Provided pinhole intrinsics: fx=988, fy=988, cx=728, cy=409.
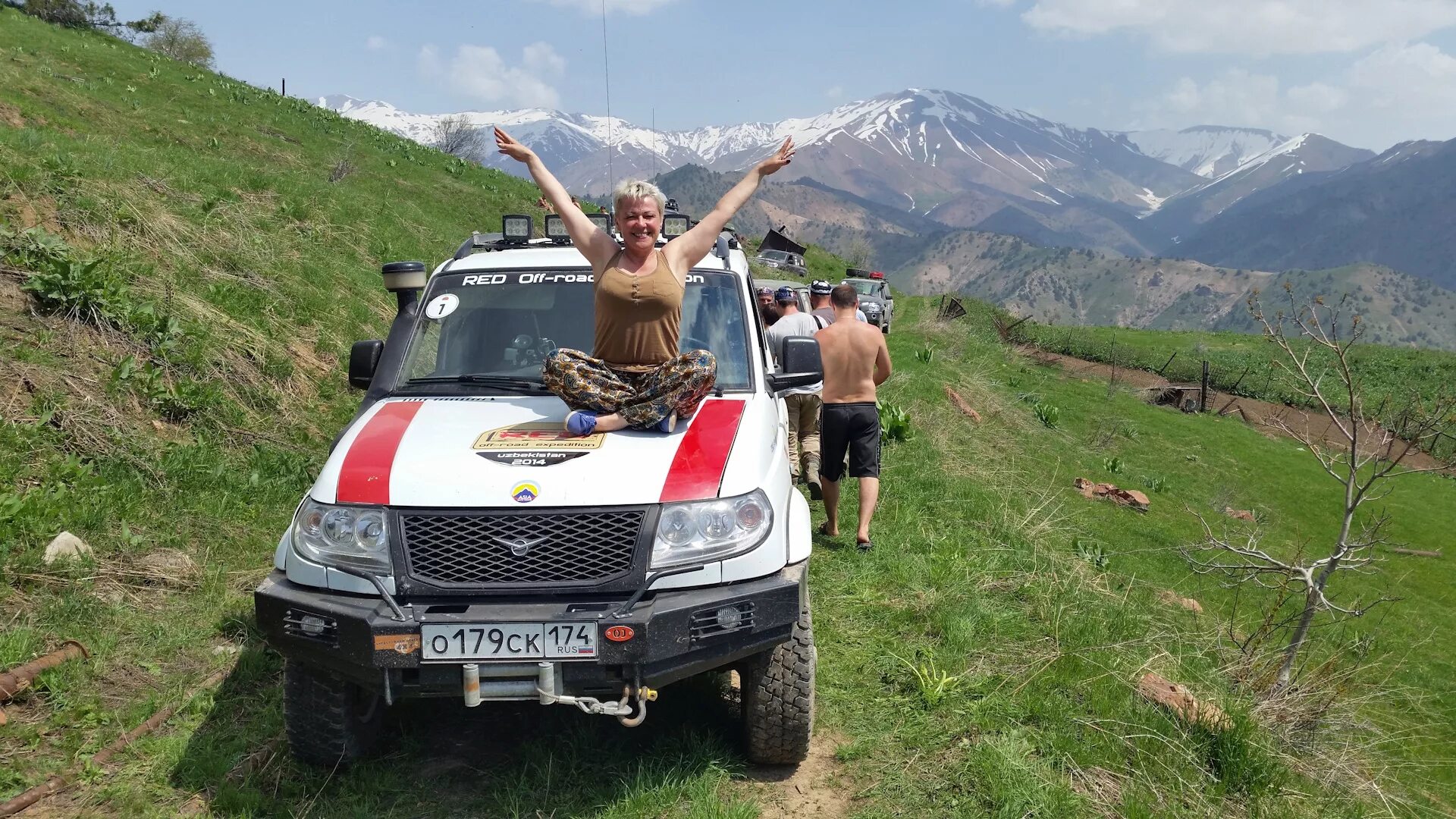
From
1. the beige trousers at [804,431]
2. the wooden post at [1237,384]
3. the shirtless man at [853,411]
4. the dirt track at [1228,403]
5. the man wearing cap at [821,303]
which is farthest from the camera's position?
the wooden post at [1237,384]

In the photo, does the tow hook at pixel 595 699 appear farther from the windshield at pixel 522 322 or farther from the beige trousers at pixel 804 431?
the beige trousers at pixel 804 431

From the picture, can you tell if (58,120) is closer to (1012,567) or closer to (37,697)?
(37,697)

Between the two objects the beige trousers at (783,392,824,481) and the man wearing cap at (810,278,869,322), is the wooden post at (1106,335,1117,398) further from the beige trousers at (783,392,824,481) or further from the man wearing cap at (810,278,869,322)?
the beige trousers at (783,392,824,481)

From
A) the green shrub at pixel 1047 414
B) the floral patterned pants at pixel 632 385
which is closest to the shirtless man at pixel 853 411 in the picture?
the floral patterned pants at pixel 632 385

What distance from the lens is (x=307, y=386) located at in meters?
8.77

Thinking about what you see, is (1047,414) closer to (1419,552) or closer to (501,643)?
(1419,552)

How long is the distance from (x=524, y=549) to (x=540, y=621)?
27cm

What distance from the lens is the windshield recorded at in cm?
471

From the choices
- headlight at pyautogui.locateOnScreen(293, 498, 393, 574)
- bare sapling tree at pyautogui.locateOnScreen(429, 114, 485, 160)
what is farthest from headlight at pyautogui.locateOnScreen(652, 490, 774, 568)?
bare sapling tree at pyautogui.locateOnScreen(429, 114, 485, 160)

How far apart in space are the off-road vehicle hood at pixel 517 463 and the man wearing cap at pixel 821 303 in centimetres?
521

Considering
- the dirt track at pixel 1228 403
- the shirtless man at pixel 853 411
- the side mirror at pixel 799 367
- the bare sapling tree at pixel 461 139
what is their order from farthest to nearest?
the bare sapling tree at pixel 461 139 → the dirt track at pixel 1228 403 → the shirtless man at pixel 853 411 → the side mirror at pixel 799 367

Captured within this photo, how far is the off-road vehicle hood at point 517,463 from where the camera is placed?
3.46m

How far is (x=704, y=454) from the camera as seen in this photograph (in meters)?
3.73

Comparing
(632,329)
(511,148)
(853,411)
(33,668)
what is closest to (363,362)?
(511,148)
